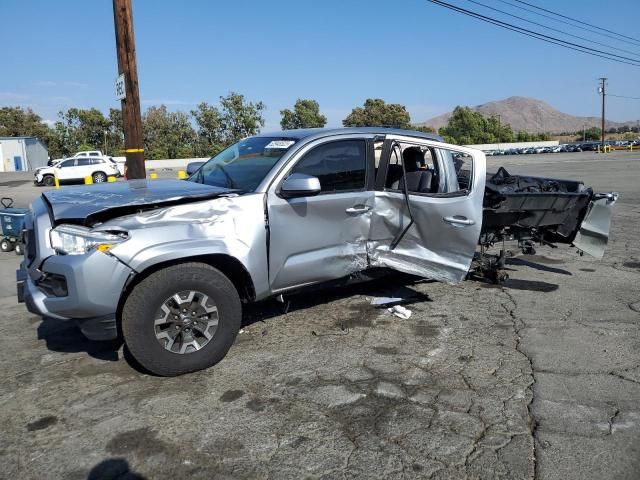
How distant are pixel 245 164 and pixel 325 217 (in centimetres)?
93

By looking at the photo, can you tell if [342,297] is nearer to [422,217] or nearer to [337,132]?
[422,217]

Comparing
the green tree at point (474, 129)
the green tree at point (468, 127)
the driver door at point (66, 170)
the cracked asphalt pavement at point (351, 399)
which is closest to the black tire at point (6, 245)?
the cracked asphalt pavement at point (351, 399)

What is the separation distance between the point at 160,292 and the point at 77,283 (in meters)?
0.53

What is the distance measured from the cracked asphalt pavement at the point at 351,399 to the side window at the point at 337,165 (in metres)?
1.34

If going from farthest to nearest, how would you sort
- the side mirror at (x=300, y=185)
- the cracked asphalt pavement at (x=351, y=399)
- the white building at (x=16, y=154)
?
the white building at (x=16, y=154) → the side mirror at (x=300, y=185) → the cracked asphalt pavement at (x=351, y=399)

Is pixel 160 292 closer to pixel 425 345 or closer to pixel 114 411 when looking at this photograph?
pixel 114 411

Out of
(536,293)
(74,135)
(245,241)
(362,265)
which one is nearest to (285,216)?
(245,241)

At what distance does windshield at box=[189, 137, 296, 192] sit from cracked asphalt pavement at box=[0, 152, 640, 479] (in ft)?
4.59

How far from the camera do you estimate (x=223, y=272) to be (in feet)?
13.8

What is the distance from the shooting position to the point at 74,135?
230 ft

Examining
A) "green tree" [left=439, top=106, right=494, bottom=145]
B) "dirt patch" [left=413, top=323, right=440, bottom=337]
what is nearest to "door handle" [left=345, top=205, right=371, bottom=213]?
"dirt patch" [left=413, top=323, right=440, bottom=337]

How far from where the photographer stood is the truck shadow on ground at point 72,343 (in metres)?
4.36

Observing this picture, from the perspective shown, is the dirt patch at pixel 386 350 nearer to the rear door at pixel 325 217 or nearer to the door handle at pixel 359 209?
the rear door at pixel 325 217

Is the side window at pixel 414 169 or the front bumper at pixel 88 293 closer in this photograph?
the front bumper at pixel 88 293
